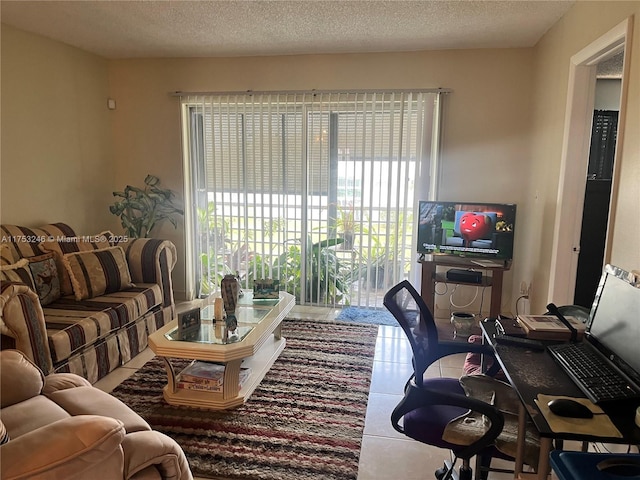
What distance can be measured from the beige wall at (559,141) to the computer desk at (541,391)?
0.72m

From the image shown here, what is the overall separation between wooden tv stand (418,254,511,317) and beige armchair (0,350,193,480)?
2.68 meters

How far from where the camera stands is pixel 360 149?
422cm

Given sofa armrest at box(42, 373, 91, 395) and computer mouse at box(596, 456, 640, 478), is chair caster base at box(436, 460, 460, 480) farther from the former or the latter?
sofa armrest at box(42, 373, 91, 395)

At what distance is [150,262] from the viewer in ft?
12.1

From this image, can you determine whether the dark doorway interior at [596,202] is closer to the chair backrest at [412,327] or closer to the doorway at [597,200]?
the doorway at [597,200]

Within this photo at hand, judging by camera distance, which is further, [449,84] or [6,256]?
[449,84]

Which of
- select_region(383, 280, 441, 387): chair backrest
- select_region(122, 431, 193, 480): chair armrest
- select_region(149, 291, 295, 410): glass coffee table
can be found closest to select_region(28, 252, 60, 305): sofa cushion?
select_region(149, 291, 295, 410): glass coffee table

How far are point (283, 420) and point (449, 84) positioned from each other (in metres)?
3.25

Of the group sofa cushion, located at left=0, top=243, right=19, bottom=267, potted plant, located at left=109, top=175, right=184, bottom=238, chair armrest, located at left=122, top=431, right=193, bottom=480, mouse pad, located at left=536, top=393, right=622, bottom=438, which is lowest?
chair armrest, located at left=122, top=431, right=193, bottom=480

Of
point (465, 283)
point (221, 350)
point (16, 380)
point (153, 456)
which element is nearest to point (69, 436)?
point (153, 456)

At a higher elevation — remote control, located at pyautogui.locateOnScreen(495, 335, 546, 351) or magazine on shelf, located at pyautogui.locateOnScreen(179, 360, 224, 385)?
remote control, located at pyautogui.locateOnScreen(495, 335, 546, 351)

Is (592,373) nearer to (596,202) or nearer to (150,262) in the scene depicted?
(596,202)

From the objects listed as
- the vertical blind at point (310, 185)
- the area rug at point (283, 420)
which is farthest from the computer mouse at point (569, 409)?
the vertical blind at point (310, 185)

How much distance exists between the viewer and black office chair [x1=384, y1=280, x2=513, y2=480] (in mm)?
1467
